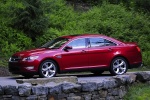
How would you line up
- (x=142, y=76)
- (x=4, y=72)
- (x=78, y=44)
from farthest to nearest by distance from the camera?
(x=4, y=72), (x=78, y=44), (x=142, y=76)

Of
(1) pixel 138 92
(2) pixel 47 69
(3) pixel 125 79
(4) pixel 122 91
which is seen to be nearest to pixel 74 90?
(4) pixel 122 91

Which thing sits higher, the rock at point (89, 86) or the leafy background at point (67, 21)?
the leafy background at point (67, 21)

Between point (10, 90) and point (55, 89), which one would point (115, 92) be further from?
point (10, 90)

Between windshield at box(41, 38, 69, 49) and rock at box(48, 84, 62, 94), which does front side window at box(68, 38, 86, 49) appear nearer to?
windshield at box(41, 38, 69, 49)

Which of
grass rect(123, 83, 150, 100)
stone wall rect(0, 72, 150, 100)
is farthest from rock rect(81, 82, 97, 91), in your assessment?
grass rect(123, 83, 150, 100)

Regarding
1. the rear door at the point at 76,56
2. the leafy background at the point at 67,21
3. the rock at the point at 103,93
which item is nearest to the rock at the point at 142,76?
the rock at the point at 103,93

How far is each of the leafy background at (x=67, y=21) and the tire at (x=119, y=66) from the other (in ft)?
17.9

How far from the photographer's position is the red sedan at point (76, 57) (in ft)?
44.7

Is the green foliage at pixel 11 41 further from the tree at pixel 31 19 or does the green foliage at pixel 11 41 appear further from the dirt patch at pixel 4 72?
the dirt patch at pixel 4 72

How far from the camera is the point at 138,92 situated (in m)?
12.1

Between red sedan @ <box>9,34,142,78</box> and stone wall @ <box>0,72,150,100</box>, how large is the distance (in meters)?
2.21

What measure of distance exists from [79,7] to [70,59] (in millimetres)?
13781

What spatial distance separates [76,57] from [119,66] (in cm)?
180

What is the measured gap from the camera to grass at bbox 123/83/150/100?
11.8m
